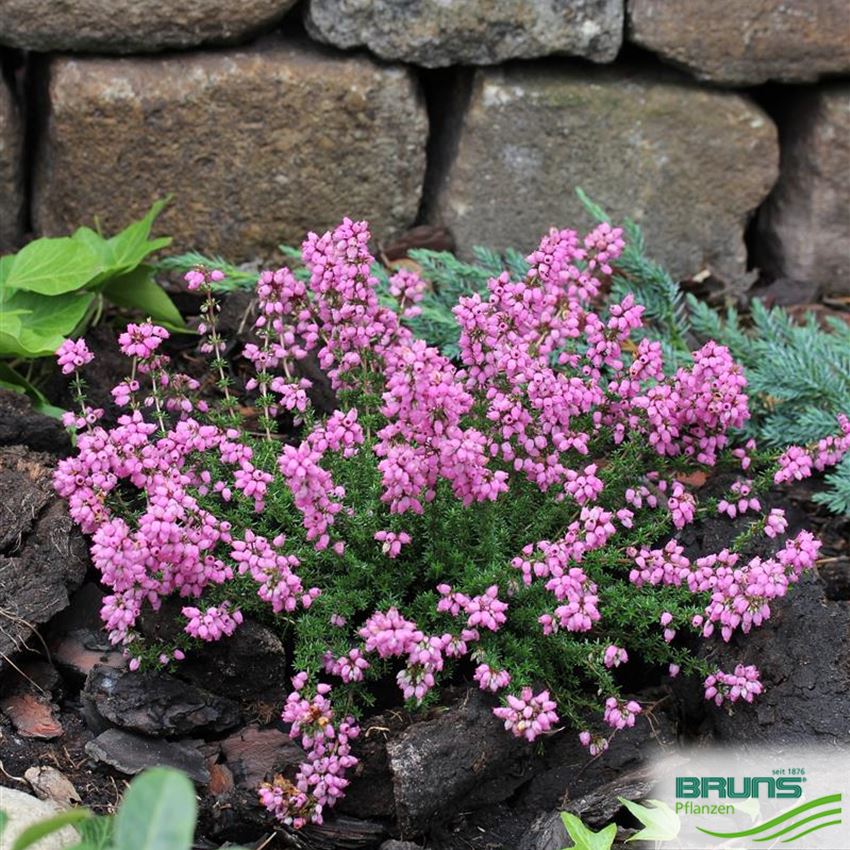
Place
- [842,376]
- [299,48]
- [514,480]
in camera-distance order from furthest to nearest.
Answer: [299,48]
[842,376]
[514,480]

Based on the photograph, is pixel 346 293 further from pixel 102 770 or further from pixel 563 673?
pixel 102 770

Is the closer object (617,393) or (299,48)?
(617,393)

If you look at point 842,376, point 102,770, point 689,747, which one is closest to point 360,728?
point 102,770

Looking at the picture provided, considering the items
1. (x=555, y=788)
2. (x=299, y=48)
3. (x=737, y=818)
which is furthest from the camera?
(x=299, y=48)

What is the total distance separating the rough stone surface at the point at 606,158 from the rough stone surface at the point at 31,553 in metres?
1.58

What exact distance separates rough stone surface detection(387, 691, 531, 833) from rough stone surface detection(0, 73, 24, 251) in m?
2.00

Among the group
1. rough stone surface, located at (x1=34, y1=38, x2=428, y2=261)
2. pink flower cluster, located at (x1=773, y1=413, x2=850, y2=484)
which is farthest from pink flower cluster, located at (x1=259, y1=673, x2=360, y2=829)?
rough stone surface, located at (x1=34, y1=38, x2=428, y2=261)

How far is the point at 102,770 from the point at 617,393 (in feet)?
4.01

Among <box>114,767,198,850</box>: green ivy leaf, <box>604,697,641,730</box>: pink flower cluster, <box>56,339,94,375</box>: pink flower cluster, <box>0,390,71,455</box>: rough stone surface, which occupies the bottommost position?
<box>604,697,641,730</box>: pink flower cluster

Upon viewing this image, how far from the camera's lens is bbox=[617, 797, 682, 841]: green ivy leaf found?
84.3 inches

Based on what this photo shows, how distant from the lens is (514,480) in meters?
2.60

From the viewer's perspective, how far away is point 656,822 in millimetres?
2145

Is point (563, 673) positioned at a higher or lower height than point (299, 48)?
lower

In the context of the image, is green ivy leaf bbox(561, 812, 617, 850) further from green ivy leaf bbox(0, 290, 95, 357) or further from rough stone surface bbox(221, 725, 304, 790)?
green ivy leaf bbox(0, 290, 95, 357)
